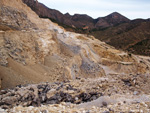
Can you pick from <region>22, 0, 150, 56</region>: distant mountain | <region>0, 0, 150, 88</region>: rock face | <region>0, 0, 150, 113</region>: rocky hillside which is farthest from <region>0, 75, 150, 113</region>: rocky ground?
<region>22, 0, 150, 56</region>: distant mountain

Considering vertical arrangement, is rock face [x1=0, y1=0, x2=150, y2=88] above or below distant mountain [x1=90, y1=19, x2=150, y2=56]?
below

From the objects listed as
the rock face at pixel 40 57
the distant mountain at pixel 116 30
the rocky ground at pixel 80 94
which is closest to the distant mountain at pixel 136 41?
the distant mountain at pixel 116 30

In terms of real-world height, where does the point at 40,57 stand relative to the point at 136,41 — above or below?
below

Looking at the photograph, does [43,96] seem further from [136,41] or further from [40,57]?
[136,41]

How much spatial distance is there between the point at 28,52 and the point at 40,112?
7.34 metres

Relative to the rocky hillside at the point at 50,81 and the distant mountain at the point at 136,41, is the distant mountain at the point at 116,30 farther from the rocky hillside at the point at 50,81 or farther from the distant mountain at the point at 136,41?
the rocky hillside at the point at 50,81

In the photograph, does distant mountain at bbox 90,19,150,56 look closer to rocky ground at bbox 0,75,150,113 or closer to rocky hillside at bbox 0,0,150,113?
rocky hillside at bbox 0,0,150,113

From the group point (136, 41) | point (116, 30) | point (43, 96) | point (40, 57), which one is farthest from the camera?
point (116, 30)

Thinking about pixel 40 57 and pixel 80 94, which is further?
pixel 40 57

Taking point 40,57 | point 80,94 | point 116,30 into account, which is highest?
point 116,30

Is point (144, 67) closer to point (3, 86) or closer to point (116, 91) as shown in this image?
point (116, 91)

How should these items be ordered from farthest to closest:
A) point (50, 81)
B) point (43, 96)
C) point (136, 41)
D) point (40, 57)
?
1. point (136, 41)
2. point (40, 57)
3. point (50, 81)
4. point (43, 96)

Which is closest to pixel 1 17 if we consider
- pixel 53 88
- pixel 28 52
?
pixel 28 52

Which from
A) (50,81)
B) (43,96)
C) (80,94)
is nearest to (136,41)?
(50,81)
